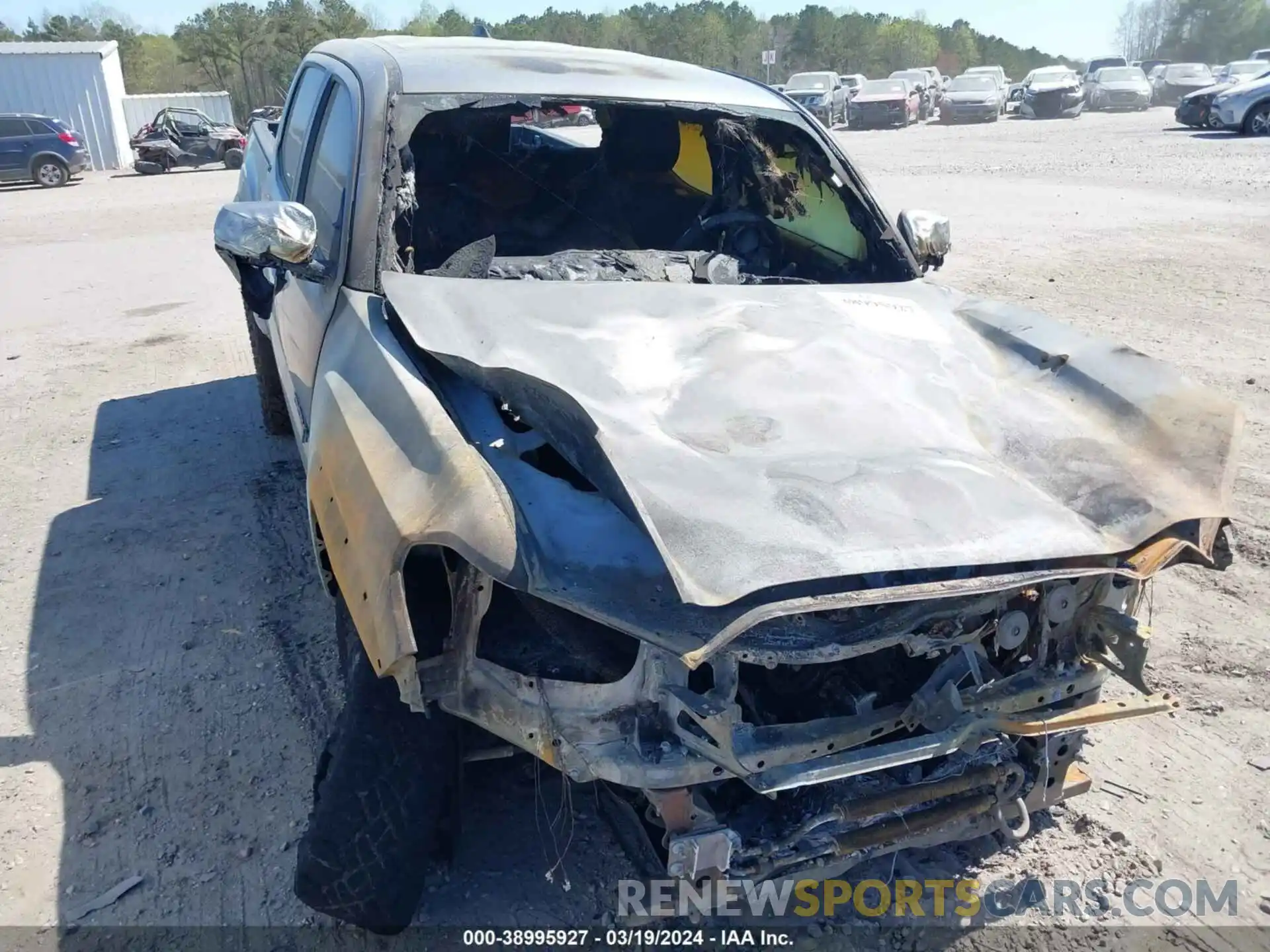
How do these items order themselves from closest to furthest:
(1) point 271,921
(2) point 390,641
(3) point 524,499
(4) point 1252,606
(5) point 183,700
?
(2) point 390,641
(3) point 524,499
(1) point 271,921
(5) point 183,700
(4) point 1252,606

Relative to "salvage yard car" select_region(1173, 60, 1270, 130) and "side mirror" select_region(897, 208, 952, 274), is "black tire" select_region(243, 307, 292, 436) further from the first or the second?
"salvage yard car" select_region(1173, 60, 1270, 130)

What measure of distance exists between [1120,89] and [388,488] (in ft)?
110

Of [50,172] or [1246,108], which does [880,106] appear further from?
[50,172]

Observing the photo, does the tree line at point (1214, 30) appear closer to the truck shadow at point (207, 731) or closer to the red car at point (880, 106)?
the red car at point (880, 106)

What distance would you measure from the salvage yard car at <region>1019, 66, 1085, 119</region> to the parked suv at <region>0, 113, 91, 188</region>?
24478 millimetres

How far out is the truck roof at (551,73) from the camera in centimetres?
335

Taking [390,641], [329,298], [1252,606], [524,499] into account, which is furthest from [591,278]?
[1252,606]

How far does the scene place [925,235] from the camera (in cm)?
366

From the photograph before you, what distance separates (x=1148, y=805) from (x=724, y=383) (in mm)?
1749

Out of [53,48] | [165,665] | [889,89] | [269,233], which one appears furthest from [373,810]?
[53,48]

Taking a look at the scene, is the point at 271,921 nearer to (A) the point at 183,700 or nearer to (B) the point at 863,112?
(A) the point at 183,700

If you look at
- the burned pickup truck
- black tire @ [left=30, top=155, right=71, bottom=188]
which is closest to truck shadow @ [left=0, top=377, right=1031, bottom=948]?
the burned pickup truck

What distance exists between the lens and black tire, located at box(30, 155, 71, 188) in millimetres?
18625

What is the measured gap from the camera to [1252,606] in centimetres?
376
